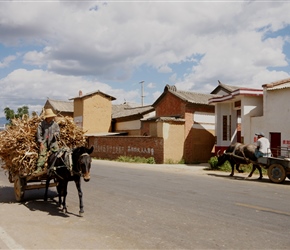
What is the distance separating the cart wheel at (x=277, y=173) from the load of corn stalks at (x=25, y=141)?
8.73 meters

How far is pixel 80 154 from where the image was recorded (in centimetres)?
810

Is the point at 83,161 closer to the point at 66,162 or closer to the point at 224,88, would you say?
the point at 66,162

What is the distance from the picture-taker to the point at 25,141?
9383 millimetres

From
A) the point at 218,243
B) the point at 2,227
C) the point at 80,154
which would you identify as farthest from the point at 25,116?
the point at 218,243

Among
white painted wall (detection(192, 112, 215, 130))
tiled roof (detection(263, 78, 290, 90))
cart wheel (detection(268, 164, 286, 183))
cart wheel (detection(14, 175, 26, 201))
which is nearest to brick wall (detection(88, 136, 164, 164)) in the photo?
white painted wall (detection(192, 112, 215, 130))

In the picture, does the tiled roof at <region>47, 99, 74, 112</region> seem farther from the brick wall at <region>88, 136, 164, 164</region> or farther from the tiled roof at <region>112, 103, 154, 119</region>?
the brick wall at <region>88, 136, 164, 164</region>

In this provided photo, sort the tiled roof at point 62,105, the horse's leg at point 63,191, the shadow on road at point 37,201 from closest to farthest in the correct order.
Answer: the horse's leg at point 63,191 → the shadow on road at point 37,201 → the tiled roof at point 62,105

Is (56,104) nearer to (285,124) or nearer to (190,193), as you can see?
(285,124)

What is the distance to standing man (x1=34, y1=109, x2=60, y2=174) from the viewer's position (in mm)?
9148

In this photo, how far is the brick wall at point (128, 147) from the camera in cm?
2756

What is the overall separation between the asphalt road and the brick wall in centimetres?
1568

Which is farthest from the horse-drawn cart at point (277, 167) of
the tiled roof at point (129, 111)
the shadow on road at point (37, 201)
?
the tiled roof at point (129, 111)

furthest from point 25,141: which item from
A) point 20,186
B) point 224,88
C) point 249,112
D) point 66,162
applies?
point 224,88

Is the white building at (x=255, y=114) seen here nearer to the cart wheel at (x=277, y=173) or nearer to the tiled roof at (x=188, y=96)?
the tiled roof at (x=188, y=96)
